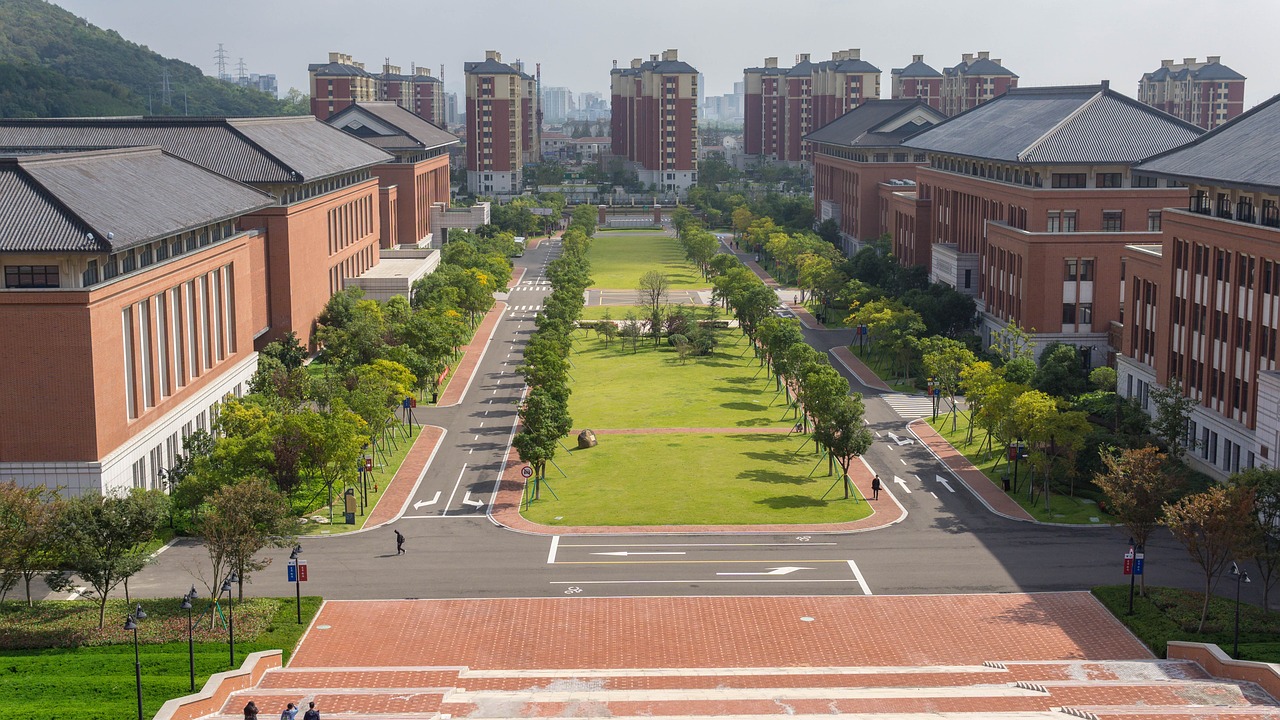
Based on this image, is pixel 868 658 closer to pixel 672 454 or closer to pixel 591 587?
pixel 591 587

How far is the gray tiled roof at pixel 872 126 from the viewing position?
13975 centimetres

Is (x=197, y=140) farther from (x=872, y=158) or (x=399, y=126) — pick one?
(x=872, y=158)

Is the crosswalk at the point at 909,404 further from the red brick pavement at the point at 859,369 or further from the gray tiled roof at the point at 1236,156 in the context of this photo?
the gray tiled roof at the point at 1236,156

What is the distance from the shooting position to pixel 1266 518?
44.8 metres

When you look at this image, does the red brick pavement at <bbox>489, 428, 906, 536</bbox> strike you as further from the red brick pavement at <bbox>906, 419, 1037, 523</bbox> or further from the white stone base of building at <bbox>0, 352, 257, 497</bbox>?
the white stone base of building at <bbox>0, 352, 257, 497</bbox>

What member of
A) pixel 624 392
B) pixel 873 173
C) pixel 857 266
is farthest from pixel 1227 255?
pixel 873 173

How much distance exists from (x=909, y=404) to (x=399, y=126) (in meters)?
85.1

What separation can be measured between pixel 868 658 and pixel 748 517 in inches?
619

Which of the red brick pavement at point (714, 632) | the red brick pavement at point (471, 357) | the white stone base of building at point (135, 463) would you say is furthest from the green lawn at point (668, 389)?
the red brick pavement at point (714, 632)

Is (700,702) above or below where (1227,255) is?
below

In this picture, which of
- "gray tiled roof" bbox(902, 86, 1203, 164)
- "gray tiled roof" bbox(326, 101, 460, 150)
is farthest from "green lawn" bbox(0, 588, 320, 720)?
"gray tiled roof" bbox(326, 101, 460, 150)

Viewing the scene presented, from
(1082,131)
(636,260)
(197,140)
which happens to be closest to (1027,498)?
(1082,131)

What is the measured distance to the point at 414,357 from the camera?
74000 mm

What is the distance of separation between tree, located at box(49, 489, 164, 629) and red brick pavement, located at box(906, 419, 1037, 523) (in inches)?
1401
